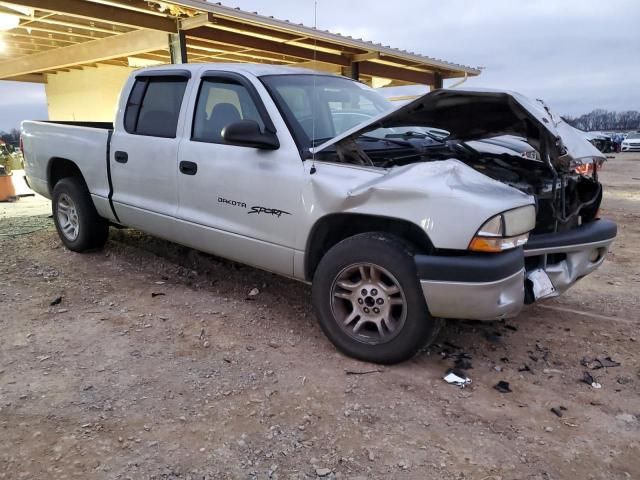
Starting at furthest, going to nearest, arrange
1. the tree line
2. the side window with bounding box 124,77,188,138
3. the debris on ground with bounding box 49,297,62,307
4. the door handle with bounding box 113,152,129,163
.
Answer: the tree line, the door handle with bounding box 113,152,129,163, the side window with bounding box 124,77,188,138, the debris on ground with bounding box 49,297,62,307

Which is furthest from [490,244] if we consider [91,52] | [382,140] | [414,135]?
[91,52]

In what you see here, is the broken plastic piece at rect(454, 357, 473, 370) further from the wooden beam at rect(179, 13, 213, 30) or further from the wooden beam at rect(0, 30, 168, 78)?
the wooden beam at rect(0, 30, 168, 78)

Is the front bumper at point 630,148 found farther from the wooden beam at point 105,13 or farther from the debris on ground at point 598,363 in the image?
the debris on ground at point 598,363

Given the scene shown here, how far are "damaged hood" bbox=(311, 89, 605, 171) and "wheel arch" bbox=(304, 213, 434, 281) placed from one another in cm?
49

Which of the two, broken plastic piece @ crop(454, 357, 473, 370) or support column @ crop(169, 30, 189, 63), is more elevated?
support column @ crop(169, 30, 189, 63)

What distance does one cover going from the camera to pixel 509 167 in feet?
12.6

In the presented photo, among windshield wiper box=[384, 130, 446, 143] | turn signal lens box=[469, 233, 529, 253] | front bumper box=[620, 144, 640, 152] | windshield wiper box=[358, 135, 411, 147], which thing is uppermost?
windshield wiper box=[384, 130, 446, 143]

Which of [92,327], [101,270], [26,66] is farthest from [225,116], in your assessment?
[26,66]

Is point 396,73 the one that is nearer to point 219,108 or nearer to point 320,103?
point 320,103

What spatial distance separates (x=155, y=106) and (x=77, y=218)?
5.65ft

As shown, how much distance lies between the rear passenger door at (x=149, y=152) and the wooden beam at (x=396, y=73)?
945 cm

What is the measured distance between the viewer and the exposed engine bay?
3377 mm

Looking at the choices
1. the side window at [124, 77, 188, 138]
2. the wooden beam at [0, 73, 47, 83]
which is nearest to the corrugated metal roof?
the side window at [124, 77, 188, 138]

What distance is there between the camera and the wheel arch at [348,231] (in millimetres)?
3105
